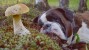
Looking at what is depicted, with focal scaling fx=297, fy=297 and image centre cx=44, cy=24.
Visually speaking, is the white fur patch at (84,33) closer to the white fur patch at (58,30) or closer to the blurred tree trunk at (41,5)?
the white fur patch at (58,30)

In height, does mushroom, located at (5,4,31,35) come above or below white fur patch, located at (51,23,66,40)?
above

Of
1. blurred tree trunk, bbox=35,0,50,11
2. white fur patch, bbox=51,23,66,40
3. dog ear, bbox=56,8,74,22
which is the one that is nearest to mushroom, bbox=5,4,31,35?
white fur patch, bbox=51,23,66,40

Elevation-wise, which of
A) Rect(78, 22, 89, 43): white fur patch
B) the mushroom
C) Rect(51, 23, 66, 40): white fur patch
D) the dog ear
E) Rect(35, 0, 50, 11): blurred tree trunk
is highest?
the mushroom

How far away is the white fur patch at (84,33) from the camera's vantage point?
4824 millimetres

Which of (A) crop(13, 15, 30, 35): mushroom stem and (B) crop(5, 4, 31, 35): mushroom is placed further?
(A) crop(13, 15, 30, 35): mushroom stem

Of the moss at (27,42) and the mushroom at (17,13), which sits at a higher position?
the mushroom at (17,13)

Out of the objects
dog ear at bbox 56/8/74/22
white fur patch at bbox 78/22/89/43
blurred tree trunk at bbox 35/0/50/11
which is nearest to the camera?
dog ear at bbox 56/8/74/22

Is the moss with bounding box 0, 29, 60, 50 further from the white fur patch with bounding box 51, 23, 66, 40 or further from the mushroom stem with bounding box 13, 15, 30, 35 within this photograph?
the white fur patch with bounding box 51, 23, 66, 40

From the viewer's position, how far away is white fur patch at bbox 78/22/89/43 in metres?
4.82

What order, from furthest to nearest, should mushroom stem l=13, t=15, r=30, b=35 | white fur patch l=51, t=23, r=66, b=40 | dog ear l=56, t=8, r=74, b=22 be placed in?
dog ear l=56, t=8, r=74, b=22 < white fur patch l=51, t=23, r=66, b=40 < mushroom stem l=13, t=15, r=30, b=35

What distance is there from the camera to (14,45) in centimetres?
364

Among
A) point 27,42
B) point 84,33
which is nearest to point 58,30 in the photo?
point 84,33

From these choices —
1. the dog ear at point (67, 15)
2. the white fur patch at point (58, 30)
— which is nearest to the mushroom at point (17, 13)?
the white fur patch at point (58, 30)

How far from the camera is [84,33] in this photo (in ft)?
16.1
